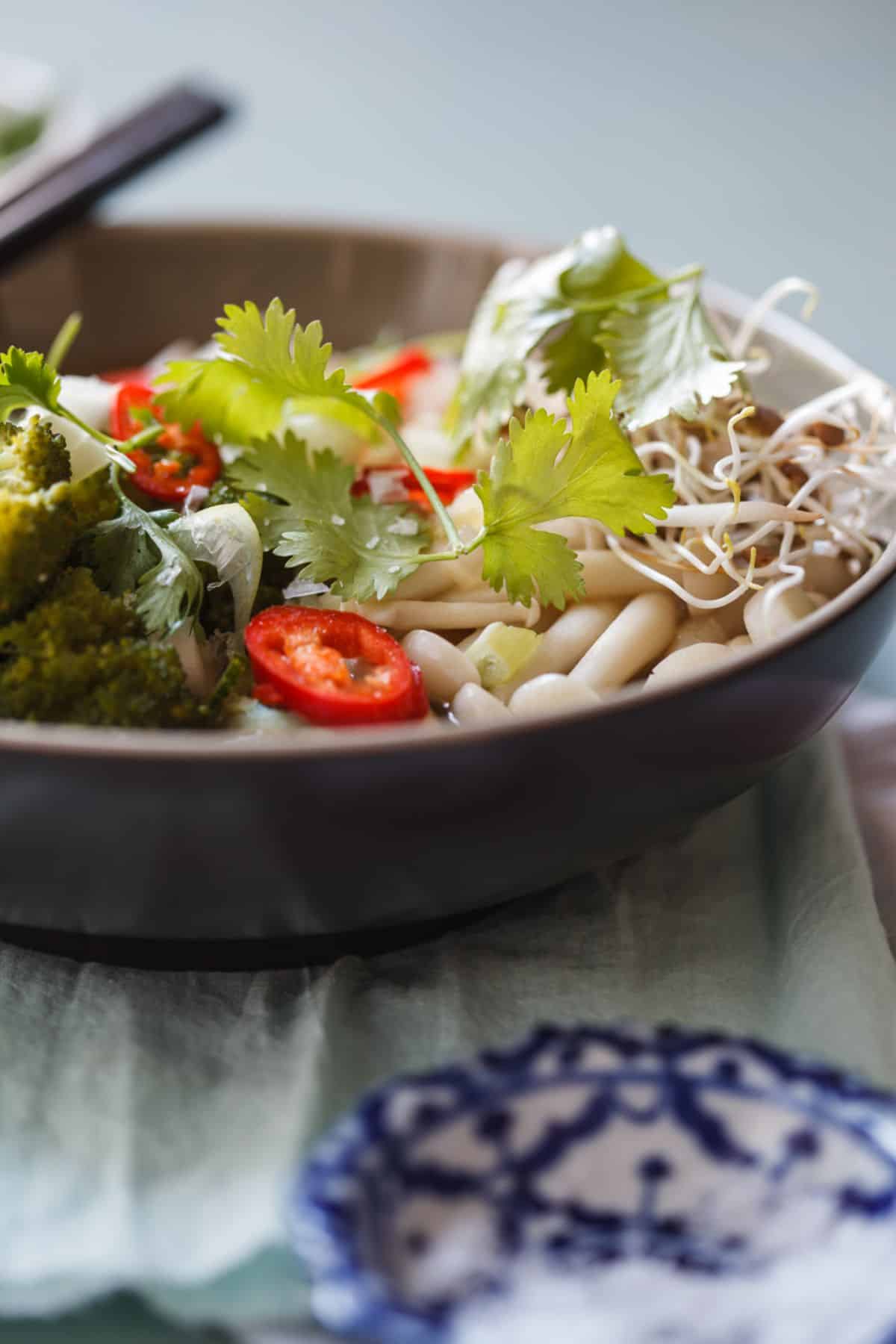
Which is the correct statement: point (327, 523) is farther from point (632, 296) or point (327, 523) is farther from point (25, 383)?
point (632, 296)

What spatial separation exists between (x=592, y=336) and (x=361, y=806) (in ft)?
2.88

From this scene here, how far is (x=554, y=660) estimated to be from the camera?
1.64m

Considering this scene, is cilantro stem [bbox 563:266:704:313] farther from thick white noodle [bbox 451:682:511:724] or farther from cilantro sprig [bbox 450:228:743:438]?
thick white noodle [bbox 451:682:511:724]

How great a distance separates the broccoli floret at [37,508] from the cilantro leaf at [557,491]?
388 mm

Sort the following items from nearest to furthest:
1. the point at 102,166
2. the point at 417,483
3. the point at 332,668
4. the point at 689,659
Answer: the point at 332,668 < the point at 689,659 < the point at 417,483 < the point at 102,166

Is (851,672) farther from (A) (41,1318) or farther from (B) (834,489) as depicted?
(A) (41,1318)

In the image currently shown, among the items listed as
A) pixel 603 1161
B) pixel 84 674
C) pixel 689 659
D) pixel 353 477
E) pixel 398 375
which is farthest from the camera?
pixel 398 375

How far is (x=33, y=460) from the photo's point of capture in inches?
57.2

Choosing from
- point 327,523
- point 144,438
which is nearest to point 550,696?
point 327,523

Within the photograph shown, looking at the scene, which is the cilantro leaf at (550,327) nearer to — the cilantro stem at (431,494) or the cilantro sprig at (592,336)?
the cilantro sprig at (592,336)

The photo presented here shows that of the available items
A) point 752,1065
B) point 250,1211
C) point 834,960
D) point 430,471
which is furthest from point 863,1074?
point 430,471

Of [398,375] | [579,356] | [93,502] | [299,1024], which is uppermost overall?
[579,356]

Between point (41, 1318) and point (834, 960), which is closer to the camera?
point (41, 1318)

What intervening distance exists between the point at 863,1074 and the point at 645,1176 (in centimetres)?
35
